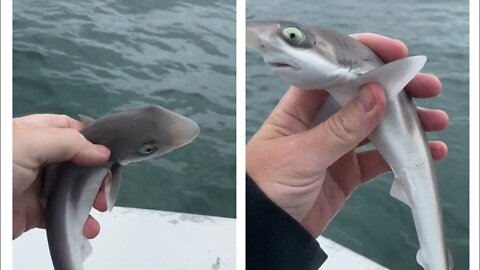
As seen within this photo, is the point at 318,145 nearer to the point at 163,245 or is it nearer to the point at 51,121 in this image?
the point at 51,121

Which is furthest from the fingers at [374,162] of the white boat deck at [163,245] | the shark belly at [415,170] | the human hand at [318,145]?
the white boat deck at [163,245]

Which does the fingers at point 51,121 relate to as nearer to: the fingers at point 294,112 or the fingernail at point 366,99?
the fingers at point 294,112

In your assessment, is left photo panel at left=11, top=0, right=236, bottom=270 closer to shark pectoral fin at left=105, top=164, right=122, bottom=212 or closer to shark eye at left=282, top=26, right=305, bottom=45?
shark pectoral fin at left=105, top=164, right=122, bottom=212

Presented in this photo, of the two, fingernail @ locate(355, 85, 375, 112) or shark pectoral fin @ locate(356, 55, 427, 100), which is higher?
shark pectoral fin @ locate(356, 55, 427, 100)

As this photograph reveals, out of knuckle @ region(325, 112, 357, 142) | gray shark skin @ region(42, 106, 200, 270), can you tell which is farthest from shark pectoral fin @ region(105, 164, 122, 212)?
knuckle @ region(325, 112, 357, 142)

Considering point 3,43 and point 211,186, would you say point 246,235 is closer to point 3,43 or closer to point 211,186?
point 211,186

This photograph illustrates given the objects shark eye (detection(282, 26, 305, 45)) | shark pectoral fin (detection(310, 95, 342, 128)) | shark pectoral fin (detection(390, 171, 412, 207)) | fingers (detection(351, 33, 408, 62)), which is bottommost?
shark pectoral fin (detection(390, 171, 412, 207))

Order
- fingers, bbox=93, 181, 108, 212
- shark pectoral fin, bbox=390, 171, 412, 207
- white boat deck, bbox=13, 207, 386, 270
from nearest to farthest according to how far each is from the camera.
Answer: shark pectoral fin, bbox=390, 171, 412, 207 < fingers, bbox=93, 181, 108, 212 < white boat deck, bbox=13, 207, 386, 270
